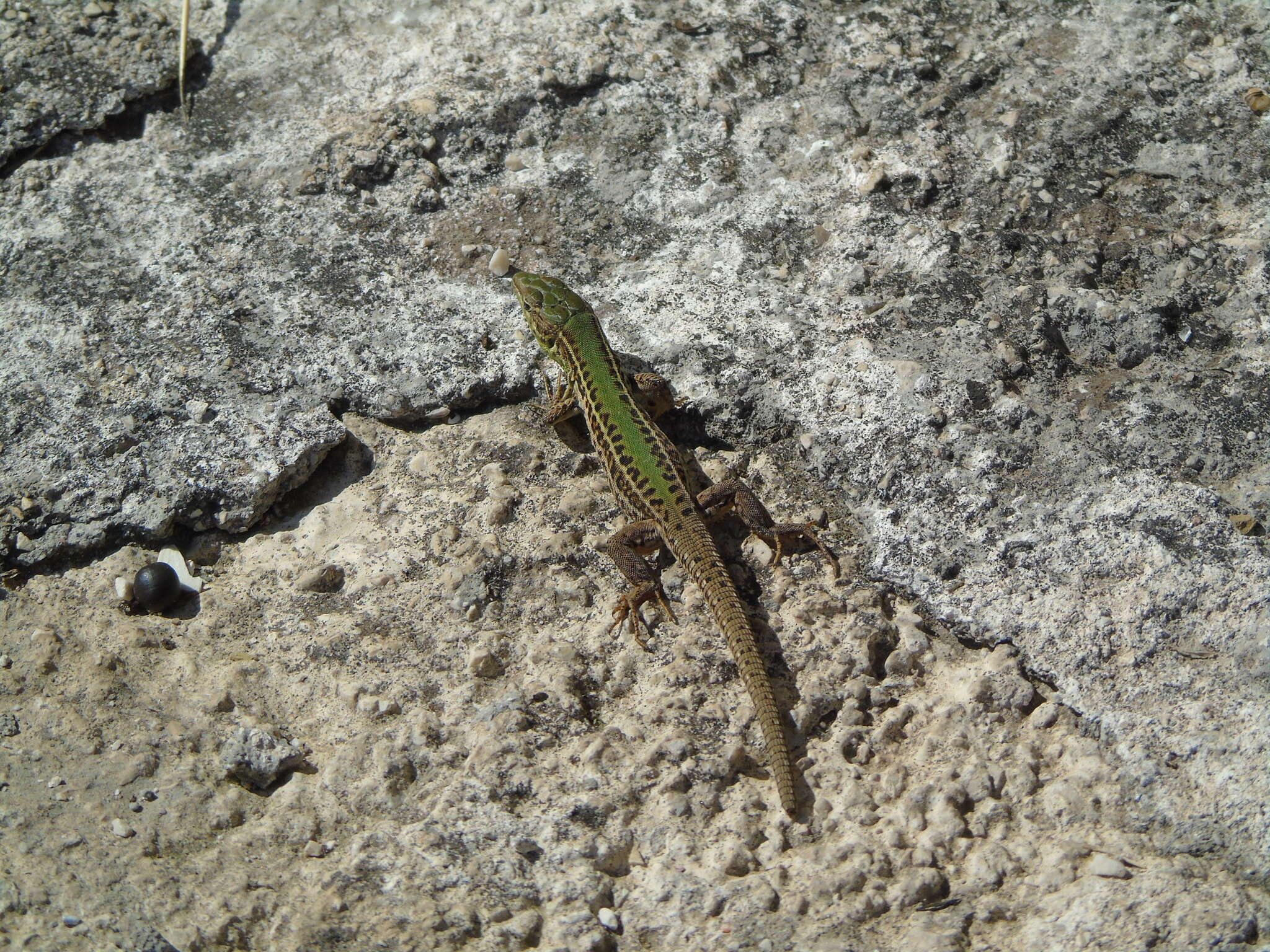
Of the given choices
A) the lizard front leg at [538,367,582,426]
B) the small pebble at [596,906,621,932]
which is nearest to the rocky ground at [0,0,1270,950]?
the small pebble at [596,906,621,932]

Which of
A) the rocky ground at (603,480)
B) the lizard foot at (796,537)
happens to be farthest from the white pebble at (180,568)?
the lizard foot at (796,537)

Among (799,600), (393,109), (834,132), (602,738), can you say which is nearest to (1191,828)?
(799,600)

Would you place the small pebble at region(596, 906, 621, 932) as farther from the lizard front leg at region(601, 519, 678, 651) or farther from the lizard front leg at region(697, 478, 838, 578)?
the lizard front leg at region(697, 478, 838, 578)

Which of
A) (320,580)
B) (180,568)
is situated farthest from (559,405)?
(180,568)

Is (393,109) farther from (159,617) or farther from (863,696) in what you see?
(863,696)

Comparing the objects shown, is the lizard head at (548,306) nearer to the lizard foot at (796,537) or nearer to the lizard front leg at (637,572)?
the lizard front leg at (637,572)
